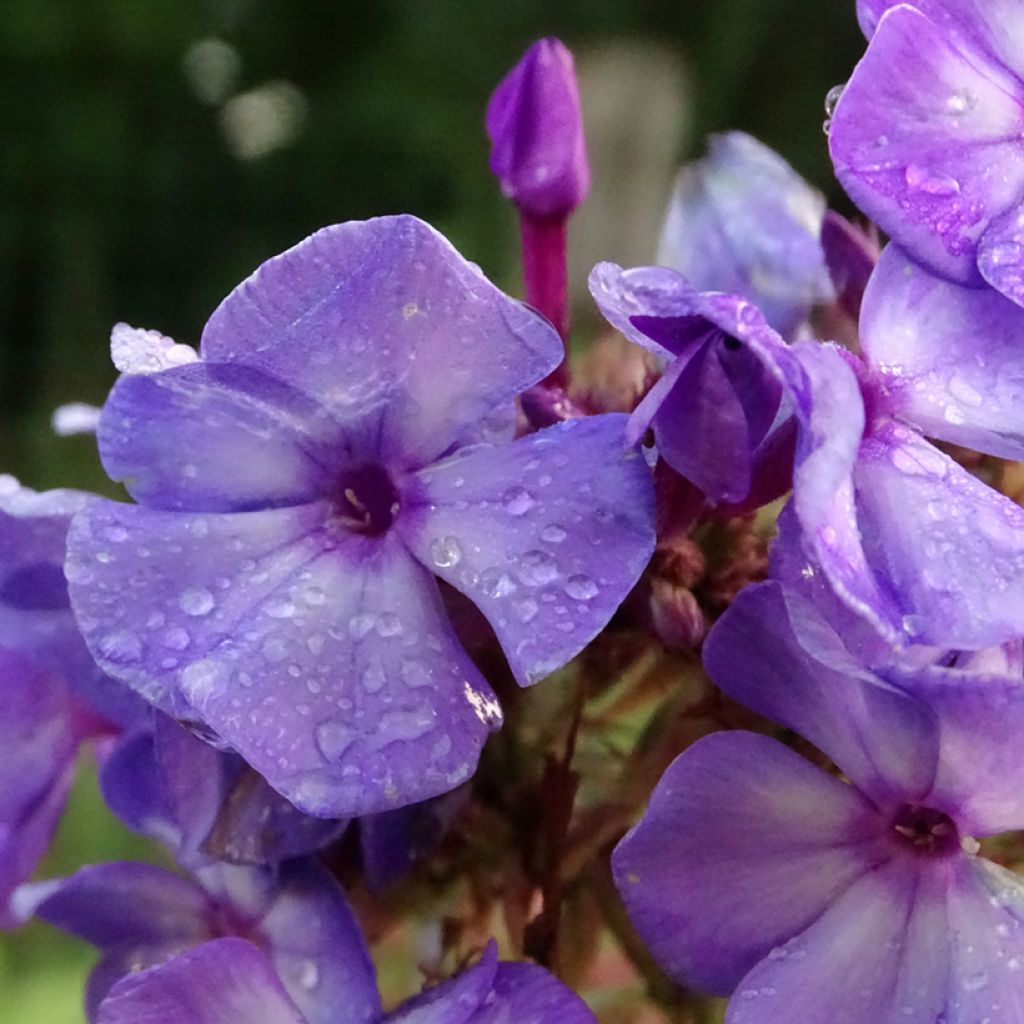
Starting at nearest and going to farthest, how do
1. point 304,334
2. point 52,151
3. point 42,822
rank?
point 304,334 < point 42,822 < point 52,151

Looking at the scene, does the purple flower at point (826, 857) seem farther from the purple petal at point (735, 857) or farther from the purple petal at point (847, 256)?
the purple petal at point (847, 256)

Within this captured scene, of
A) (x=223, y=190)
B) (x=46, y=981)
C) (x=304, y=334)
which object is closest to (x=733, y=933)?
(x=304, y=334)

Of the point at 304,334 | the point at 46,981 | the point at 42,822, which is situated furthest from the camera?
the point at 46,981

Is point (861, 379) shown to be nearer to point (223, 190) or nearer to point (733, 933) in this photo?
point (733, 933)

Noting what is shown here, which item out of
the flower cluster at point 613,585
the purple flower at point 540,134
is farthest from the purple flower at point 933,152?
the purple flower at point 540,134

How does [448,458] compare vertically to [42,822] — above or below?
above

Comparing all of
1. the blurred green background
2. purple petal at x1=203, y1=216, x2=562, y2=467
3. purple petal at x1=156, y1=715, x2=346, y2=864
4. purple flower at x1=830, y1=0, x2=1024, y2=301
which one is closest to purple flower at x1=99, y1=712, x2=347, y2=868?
purple petal at x1=156, y1=715, x2=346, y2=864
